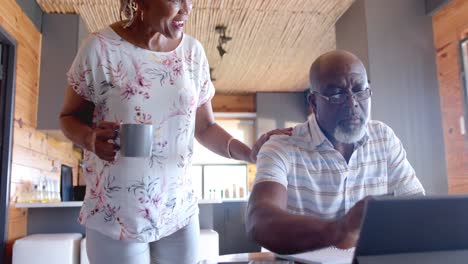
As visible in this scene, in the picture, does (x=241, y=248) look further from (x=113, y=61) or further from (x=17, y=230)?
(x=113, y=61)

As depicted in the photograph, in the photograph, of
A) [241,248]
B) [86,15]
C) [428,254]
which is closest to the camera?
[428,254]

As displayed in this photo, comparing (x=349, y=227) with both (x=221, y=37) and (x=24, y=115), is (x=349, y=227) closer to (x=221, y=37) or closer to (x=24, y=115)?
(x=24, y=115)

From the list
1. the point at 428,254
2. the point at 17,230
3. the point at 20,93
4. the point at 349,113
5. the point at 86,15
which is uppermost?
the point at 86,15

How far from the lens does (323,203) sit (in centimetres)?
116

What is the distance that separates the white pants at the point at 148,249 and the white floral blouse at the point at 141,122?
21 mm

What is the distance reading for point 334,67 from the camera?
3.83ft

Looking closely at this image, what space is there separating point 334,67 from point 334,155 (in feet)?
0.78

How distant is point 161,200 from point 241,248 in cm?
377

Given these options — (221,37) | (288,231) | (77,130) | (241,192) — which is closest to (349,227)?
→ (288,231)

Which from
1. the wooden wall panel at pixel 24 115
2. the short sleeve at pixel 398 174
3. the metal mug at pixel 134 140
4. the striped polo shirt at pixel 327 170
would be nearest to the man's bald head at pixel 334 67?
the striped polo shirt at pixel 327 170

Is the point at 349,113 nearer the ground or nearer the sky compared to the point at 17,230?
nearer the sky

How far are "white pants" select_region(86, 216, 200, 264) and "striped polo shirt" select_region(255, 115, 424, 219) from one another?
26 cm

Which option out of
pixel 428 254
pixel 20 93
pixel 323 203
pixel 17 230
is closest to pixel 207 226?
pixel 17 230

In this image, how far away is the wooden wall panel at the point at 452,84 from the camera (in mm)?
3092
